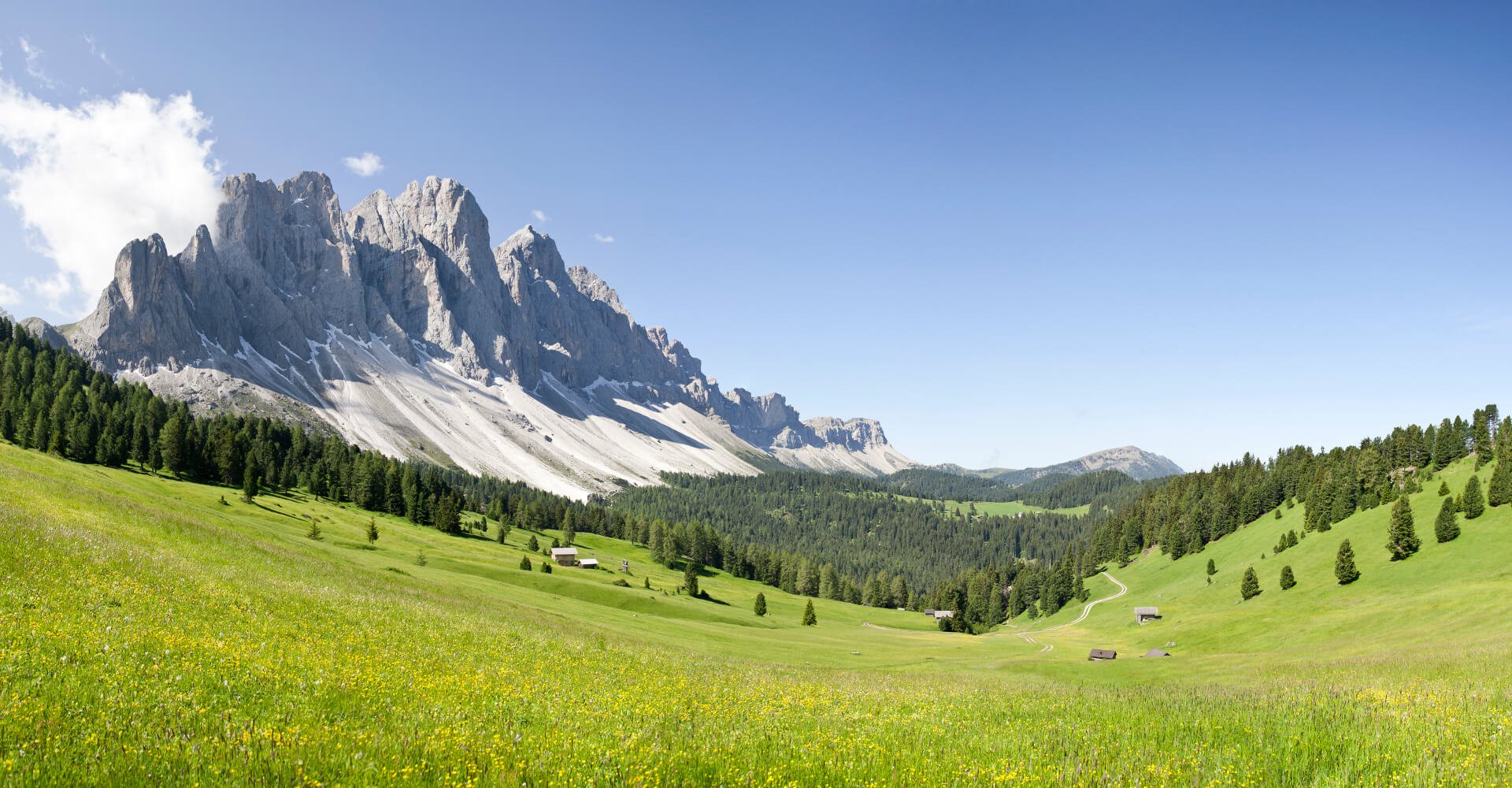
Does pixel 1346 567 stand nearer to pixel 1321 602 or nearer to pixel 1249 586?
Result: pixel 1321 602

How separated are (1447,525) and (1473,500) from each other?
22.0 feet

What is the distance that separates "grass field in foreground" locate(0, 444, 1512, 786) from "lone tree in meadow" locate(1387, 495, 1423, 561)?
8423 centimetres

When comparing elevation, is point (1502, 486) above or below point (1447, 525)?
above

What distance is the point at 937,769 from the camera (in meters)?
9.58

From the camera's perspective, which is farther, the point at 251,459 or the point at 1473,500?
the point at 251,459

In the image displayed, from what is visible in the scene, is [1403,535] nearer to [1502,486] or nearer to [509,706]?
[1502,486]

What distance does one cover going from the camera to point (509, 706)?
14.2 meters

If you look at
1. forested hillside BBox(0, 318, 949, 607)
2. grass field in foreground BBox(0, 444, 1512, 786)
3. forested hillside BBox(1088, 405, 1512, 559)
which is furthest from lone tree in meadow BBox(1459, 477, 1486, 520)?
forested hillside BBox(0, 318, 949, 607)

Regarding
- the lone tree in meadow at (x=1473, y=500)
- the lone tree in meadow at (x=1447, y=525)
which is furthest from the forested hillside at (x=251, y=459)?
the lone tree in meadow at (x=1473, y=500)

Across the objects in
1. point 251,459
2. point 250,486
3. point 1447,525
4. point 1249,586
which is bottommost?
point 250,486

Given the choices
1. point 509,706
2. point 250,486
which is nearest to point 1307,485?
point 509,706

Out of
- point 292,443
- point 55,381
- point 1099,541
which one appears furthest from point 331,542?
point 1099,541

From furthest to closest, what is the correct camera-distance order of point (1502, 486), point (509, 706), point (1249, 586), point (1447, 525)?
point (1249, 586), point (1502, 486), point (1447, 525), point (509, 706)

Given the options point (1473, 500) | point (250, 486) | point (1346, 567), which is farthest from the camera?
point (250, 486)
